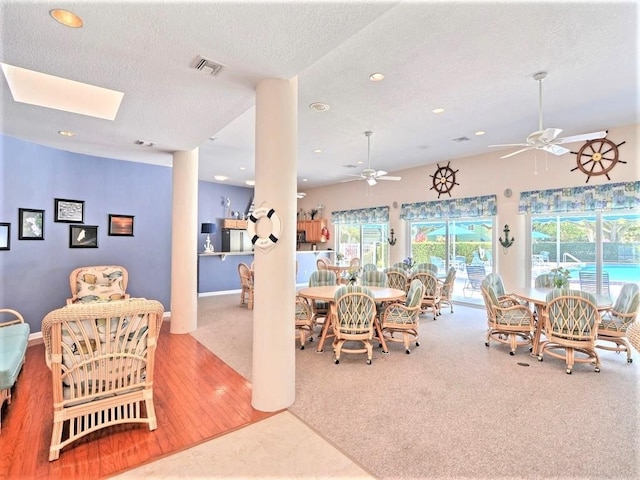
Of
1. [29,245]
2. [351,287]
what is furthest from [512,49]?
[29,245]

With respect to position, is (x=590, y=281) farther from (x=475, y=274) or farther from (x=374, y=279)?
(x=374, y=279)

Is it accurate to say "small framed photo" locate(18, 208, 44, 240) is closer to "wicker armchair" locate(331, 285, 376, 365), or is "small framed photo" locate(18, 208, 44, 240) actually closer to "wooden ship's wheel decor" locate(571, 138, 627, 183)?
"wicker armchair" locate(331, 285, 376, 365)

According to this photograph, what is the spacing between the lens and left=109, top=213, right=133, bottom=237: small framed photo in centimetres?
546

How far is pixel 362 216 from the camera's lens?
9.23 metres

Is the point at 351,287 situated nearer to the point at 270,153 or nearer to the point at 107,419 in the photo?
the point at 270,153

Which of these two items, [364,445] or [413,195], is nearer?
[364,445]

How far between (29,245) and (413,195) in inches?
298

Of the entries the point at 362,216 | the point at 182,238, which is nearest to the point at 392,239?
the point at 362,216

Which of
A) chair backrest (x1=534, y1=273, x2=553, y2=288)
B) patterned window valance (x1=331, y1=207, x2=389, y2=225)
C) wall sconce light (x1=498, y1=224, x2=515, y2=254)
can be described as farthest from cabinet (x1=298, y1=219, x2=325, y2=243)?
chair backrest (x1=534, y1=273, x2=553, y2=288)

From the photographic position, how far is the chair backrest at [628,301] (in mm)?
3701

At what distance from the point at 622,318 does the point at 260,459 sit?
4512mm

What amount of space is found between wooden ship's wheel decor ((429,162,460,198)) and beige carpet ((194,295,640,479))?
13.2ft

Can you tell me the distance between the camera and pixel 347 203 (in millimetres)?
9875

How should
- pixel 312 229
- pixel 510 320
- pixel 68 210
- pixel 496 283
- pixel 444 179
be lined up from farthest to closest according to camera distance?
pixel 312 229
pixel 444 179
pixel 68 210
pixel 496 283
pixel 510 320
